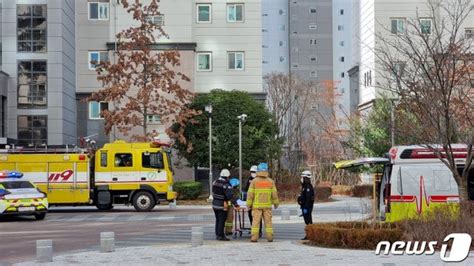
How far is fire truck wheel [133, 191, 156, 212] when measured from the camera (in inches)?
1257

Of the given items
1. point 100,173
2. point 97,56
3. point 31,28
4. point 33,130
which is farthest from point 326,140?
point 100,173

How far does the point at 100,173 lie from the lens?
31875 mm

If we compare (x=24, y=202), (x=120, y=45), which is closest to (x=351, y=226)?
(x=24, y=202)

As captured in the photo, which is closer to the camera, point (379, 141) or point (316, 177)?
point (379, 141)

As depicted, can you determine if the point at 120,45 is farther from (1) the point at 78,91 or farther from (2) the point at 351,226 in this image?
(2) the point at 351,226

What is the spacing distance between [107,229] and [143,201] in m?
8.47

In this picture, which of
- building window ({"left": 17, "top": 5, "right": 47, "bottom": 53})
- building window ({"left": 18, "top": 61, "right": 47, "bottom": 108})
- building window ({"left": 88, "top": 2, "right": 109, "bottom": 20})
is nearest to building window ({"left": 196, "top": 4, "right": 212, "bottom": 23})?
building window ({"left": 88, "top": 2, "right": 109, "bottom": 20})

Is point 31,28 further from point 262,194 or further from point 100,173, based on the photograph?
point 262,194

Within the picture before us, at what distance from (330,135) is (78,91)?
2131cm

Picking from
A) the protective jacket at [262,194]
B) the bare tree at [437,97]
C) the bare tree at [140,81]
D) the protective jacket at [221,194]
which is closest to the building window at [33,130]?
the bare tree at [140,81]

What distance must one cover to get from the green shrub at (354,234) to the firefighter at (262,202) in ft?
4.12

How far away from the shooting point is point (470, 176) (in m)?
20.9

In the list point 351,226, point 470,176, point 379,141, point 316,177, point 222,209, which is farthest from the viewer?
point 316,177

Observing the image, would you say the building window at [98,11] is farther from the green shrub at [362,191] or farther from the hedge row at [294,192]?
the green shrub at [362,191]
